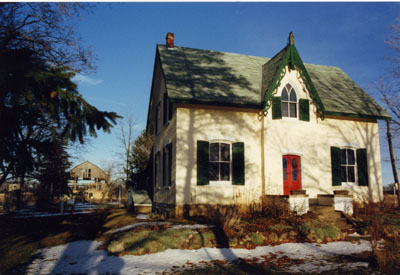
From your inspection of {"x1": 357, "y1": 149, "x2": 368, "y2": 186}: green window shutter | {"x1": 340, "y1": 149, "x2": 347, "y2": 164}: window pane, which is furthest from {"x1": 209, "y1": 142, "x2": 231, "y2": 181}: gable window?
{"x1": 357, "y1": 149, "x2": 368, "y2": 186}: green window shutter

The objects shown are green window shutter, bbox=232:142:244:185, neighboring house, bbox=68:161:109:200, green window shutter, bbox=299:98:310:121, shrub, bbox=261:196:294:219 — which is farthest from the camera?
neighboring house, bbox=68:161:109:200

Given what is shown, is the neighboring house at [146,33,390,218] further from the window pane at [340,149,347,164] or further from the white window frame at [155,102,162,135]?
the white window frame at [155,102,162,135]

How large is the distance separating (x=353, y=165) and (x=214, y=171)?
24.2ft

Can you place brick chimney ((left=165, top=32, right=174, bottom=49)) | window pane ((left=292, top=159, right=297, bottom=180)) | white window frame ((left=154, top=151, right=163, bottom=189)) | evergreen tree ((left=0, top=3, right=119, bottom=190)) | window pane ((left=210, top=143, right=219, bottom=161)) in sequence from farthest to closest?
brick chimney ((left=165, top=32, right=174, bottom=49))
white window frame ((left=154, top=151, right=163, bottom=189))
window pane ((left=292, top=159, right=297, bottom=180))
window pane ((left=210, top=143, right=219, bottom=161))
evergreen tree ((left=0, top=3, right=119, bottom=190))

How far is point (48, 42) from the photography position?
9.96 m

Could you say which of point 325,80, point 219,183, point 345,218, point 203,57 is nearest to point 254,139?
point 219,183

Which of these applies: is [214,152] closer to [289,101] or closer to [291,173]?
[291,173]

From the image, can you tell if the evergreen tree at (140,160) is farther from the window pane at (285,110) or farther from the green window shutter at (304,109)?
the green window shutter at (304,109)

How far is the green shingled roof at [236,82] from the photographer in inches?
573

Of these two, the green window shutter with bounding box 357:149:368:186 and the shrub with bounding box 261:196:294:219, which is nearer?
the shrub with bounding box 261:196:294:219

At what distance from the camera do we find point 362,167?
16469mm

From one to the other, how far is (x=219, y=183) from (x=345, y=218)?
508 cm

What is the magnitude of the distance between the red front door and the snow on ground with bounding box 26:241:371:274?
520 cm

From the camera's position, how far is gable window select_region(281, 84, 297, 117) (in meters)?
15.4
